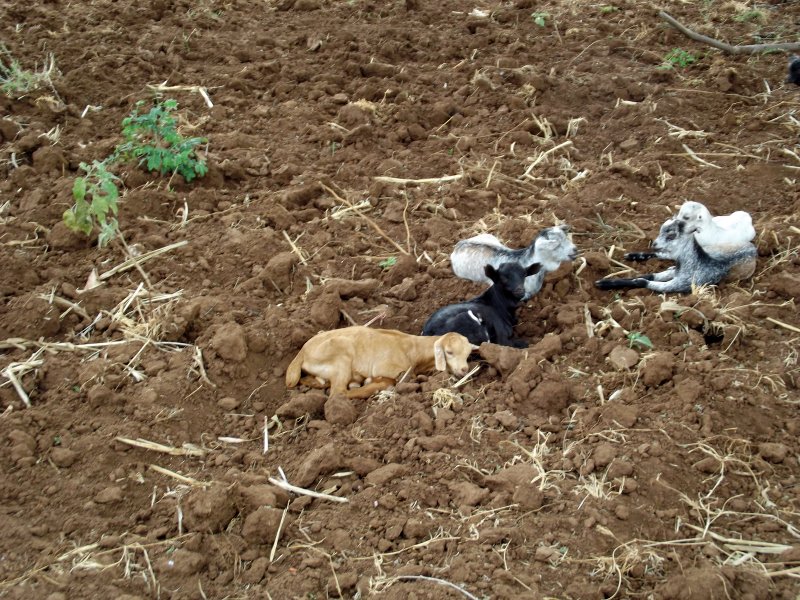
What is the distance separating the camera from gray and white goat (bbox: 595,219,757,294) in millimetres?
5348

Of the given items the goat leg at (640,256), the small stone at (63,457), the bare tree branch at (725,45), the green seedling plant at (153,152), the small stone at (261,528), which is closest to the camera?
the small stone at (261,528)

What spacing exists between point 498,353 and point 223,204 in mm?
2834

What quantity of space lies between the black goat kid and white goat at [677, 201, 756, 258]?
1114 mm

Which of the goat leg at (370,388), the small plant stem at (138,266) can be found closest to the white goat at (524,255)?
the goat leg at (370,388)

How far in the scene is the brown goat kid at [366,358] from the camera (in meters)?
4.72

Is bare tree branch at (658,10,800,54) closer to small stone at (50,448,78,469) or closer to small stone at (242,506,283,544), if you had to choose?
small stone at (242,506,283,544)

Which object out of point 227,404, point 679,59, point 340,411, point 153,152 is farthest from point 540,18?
point 227,404

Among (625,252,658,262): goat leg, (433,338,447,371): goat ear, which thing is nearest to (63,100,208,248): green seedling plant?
(433,338,447,371): goat ear

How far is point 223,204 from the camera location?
638 centimetres

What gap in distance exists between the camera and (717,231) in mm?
5359

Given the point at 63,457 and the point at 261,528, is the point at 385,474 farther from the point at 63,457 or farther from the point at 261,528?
the point at 63,457

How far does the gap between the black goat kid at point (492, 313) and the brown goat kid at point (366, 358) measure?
24 centimetres

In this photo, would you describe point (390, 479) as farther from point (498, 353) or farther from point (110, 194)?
point (110, 194)

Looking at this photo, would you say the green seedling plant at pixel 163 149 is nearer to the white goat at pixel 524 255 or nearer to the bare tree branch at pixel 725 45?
the white goat at pixel 524 255
